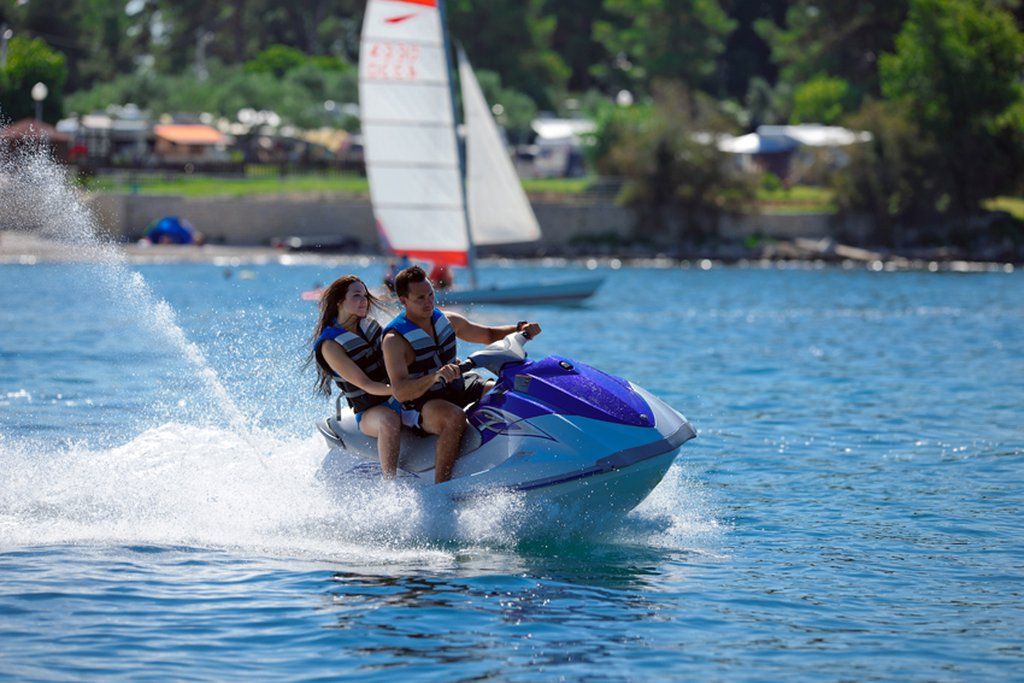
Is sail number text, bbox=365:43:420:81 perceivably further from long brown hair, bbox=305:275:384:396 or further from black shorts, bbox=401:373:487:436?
black shorts, bbox=401:373:487:436

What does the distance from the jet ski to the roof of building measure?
217ft

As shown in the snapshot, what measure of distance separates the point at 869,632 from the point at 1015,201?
218 ft

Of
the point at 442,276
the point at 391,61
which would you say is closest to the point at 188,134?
the point at 391,61

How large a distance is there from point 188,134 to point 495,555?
67118 millimetres

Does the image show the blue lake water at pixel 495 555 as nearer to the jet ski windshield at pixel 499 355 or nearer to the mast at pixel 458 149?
the jet ski windshield at pixel 499 355

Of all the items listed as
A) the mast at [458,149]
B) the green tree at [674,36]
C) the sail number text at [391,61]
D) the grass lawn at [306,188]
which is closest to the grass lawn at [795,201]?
the grass lawn at [306,188]

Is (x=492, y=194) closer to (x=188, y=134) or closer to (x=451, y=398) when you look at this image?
(x=451, y=398)

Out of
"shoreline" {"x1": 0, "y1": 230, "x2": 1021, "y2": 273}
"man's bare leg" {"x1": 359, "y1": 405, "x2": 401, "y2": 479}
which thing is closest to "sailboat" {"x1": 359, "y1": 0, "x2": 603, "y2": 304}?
"shoreline" {"x1": 0, "y1": 230, "x2": 1021, "y2": 273}

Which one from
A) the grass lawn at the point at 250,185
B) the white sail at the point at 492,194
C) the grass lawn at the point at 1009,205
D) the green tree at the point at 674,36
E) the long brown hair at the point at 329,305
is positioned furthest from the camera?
the green tree at the point at 674,36

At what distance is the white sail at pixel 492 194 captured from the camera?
39.6m

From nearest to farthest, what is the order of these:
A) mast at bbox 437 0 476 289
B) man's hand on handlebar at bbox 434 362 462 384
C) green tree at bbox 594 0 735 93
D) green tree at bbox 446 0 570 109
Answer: man's hand on handlebar at bbox 434 362 462 384, mast at bbox 437 0 476 289, green tree at bbox 594 0 735 93, green tree at bbox 446 0 570 109

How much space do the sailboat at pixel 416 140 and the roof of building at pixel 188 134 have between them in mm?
39042

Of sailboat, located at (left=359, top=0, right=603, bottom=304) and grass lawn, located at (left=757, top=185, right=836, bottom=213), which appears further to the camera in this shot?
grass lawn, located at (left=757, top=185, right=836, bottom=213)

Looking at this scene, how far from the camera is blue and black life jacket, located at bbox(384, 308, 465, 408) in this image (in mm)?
10336
